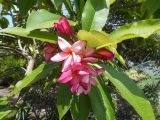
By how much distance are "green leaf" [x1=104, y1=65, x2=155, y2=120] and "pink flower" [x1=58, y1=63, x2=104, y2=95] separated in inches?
4.2

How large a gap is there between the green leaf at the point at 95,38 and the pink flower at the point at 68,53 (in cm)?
2

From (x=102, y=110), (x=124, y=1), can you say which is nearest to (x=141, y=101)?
(x=102, y=110)

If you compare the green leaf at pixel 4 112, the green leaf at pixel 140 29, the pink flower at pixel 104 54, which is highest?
the green leaf at pixel 140 29

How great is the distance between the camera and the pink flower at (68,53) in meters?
1.30

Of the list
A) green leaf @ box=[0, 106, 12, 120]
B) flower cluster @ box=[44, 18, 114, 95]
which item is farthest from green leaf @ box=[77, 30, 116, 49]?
green leaf @ box=[0, 106, 12, 120]

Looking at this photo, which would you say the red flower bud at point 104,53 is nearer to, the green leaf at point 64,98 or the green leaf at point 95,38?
the green leaf at point 95,38

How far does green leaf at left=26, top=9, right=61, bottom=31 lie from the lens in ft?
4.48

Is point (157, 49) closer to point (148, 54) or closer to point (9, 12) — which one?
point (148, 54)

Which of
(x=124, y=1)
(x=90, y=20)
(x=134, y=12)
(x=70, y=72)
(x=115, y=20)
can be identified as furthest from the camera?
(x=115, y=20)

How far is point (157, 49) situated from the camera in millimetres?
4234

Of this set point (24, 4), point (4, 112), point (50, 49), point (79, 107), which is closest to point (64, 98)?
point (79, 107)

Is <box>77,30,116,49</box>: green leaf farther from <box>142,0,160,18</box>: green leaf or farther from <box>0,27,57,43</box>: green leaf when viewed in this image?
<box>142,0,160,18</box>: green leaf

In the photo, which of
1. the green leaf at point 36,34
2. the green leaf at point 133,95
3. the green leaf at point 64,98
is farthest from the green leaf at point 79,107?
the green leaf at point 36,34

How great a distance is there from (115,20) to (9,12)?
122 cm
